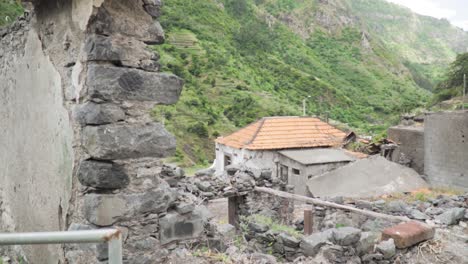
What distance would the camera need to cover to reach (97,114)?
114 inches

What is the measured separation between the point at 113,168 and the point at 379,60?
5692cm

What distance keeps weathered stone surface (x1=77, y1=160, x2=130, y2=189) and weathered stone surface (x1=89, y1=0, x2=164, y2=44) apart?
979 mm

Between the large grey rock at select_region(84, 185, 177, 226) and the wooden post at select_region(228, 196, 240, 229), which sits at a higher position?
the large grey rock at select_region(84, 185, 177, 226)

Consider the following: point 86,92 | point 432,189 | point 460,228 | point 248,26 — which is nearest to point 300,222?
point 460,228

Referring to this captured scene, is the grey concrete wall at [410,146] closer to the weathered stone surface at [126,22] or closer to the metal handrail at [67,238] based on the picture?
the weathered stone surface at [126,22]

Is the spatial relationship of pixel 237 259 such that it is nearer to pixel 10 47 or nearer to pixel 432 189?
pixel 10 47

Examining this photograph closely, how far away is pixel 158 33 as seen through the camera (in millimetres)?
3285

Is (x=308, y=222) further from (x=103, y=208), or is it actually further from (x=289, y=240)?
(x=103, y=208)

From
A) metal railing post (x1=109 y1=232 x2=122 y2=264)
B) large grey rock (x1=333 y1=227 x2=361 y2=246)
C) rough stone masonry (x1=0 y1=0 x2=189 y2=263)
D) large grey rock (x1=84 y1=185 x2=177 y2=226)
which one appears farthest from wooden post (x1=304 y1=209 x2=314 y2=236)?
metal railing post (x1=109 y1=232 x2=122 y2=264)

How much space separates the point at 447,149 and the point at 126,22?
10519 millimetres

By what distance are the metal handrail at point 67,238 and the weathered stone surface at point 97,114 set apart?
4.59 feet

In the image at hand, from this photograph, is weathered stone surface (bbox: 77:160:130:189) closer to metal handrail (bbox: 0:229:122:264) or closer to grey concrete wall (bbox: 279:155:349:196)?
metal handrail (bbox: 0:229:122:264)

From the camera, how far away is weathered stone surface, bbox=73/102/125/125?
2895mm

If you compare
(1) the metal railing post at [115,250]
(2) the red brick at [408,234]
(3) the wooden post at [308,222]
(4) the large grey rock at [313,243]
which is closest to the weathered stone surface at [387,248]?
(2) the red brick at [408,234]
